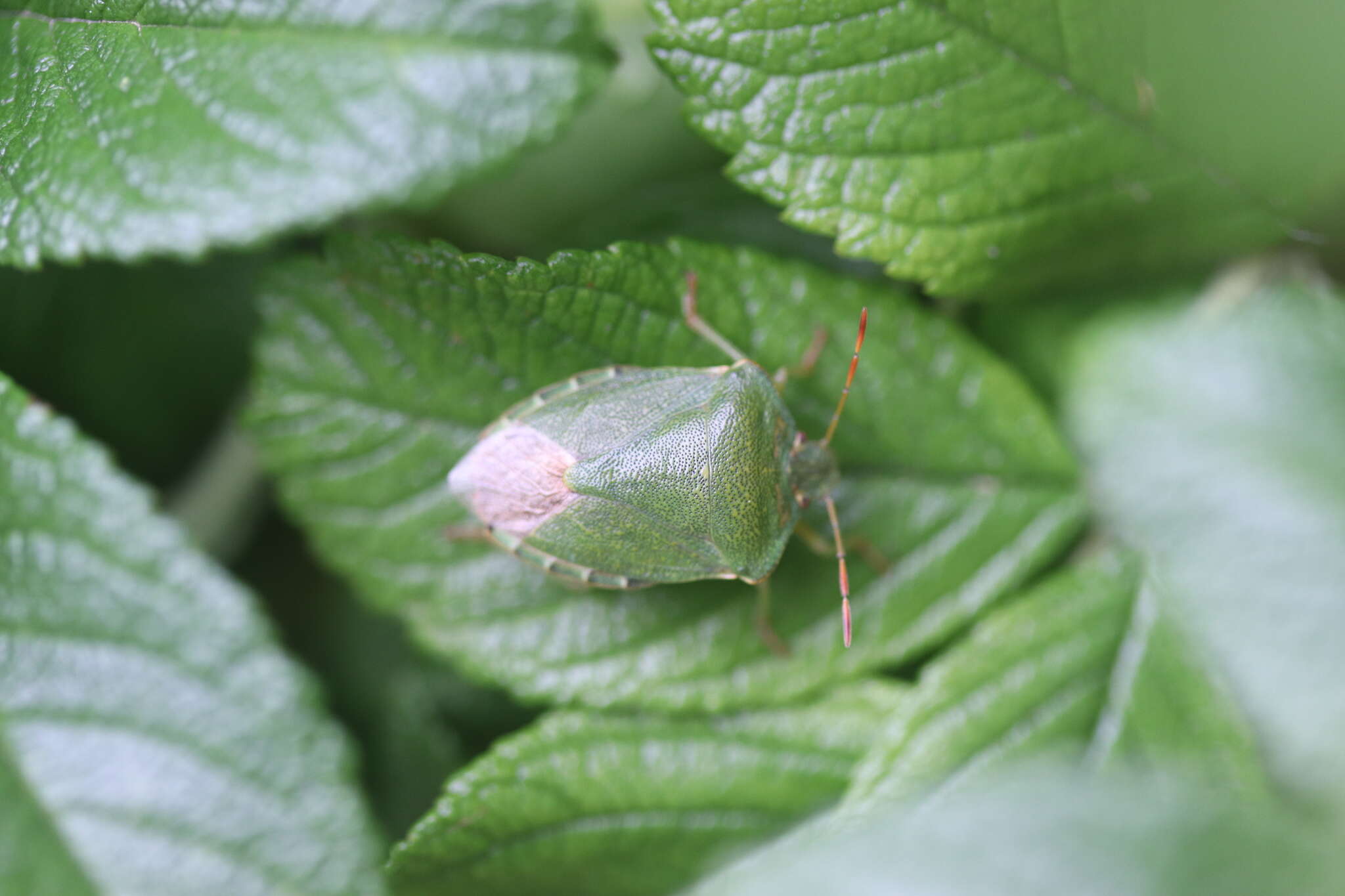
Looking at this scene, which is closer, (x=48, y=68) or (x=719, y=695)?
(x=48, y=68)

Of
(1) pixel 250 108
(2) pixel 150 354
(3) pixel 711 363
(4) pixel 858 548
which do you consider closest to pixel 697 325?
(3) pixel 711 363

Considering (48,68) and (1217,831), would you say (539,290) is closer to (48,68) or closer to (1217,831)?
(48,68)

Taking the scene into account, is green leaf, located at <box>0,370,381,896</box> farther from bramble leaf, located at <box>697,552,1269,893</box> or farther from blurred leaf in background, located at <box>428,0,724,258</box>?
blurred leaf in background, located at <box>428,0,724,258</box>

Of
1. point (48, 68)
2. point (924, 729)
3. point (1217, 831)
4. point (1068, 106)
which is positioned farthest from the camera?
point (924, 729)

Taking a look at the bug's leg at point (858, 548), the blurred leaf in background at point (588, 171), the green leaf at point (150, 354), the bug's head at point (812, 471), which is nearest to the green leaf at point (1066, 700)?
the bug's leg at point (858, 548)

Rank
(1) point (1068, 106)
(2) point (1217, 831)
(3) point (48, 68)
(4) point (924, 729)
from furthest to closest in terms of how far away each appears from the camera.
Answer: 1. (4) point (924, 729)
2. (1) point (1068, 106)
3. (3) point (48, 68)
4. (2) point (1217, 831)

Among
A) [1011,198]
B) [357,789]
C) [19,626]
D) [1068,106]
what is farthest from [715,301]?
[19,626]

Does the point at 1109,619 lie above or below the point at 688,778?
above
